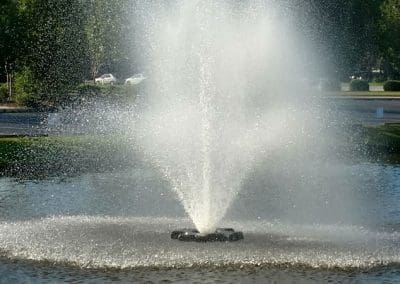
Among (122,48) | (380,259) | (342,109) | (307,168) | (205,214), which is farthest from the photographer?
(122,48)

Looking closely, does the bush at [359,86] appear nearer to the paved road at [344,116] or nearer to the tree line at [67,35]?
the tree line at [67,35]

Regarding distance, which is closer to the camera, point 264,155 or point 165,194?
point 165,194

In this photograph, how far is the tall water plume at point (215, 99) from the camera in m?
15.7

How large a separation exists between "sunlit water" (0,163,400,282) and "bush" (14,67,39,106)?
26004mm

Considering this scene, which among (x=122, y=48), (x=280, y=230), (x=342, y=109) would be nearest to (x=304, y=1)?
(x=342, y=109)

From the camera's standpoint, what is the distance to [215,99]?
17.0m

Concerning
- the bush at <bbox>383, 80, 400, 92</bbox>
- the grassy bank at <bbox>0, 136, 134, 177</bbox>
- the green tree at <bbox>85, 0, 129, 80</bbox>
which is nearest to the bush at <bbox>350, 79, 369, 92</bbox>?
the bush at <bbox>383, 80, 400, 92</bbox>

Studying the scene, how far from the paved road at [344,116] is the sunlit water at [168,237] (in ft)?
41.3

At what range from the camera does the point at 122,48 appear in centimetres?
4656

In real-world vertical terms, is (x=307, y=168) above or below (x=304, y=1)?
below

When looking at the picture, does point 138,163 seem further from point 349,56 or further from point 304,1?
point 349,56

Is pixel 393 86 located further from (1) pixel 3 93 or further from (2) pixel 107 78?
(1) pixel 3 93

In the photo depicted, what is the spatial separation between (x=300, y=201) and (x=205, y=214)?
4896 millimetres

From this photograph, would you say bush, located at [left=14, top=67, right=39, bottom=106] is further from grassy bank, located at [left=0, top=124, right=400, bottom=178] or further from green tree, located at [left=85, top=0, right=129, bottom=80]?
grassy bank, located at [left=0, top=124, right=400, bottom=178]
